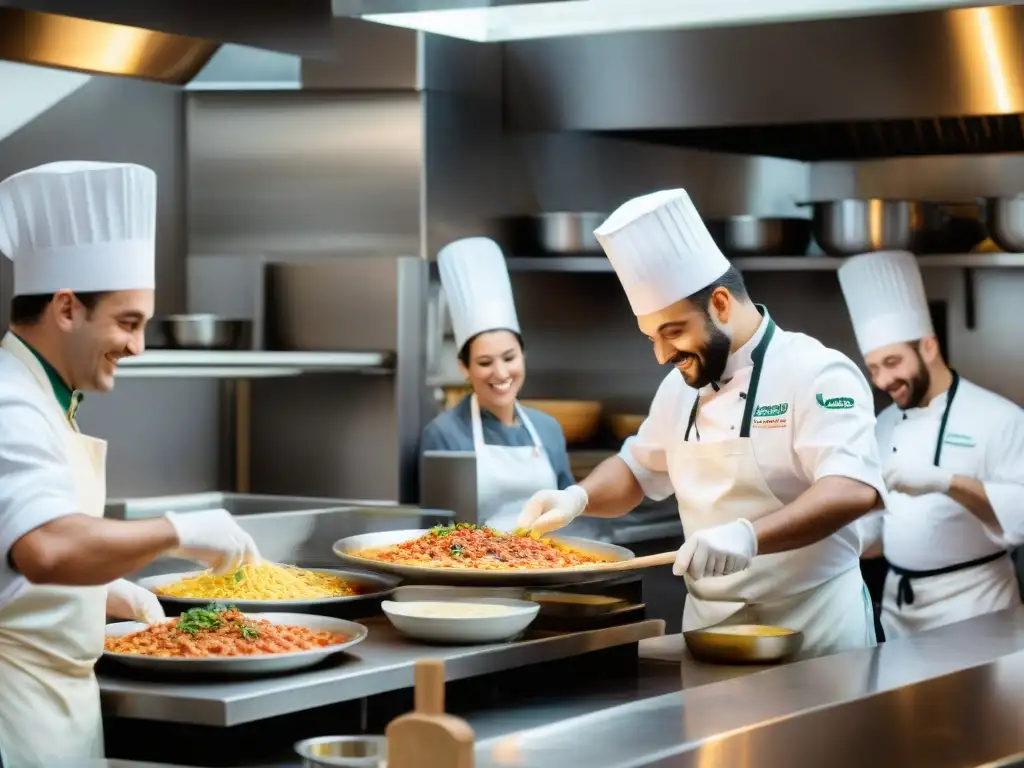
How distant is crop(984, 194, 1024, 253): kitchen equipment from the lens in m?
4.85

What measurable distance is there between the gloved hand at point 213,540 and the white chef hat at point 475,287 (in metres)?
2.44

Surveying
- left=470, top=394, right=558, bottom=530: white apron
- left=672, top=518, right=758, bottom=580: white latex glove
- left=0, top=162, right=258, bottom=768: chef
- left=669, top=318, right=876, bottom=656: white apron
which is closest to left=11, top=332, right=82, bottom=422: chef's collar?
left=0, top=162, right=258, bottom=768: chef

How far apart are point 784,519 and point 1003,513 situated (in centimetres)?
177

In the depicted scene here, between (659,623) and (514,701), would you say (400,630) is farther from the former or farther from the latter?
(659,623)

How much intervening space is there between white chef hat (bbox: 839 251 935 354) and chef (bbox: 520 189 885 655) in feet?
5.03

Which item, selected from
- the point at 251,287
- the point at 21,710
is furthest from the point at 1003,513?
the point at 21,710

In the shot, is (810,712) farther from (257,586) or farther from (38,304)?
(38,304)

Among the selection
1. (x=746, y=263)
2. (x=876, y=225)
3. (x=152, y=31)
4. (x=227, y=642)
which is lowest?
(x=227, y=642)

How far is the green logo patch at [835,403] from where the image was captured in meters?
3.21

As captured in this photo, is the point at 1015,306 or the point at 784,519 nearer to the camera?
the point at 784,519

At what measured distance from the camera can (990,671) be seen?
104 inches

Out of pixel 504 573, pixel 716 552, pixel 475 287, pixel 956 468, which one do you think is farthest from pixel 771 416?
pixel 956 468

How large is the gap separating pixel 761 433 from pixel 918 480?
134 centimetres

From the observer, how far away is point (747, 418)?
10.9 feet
